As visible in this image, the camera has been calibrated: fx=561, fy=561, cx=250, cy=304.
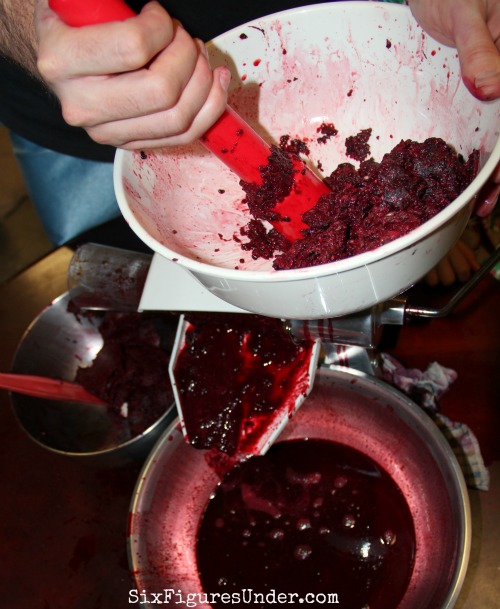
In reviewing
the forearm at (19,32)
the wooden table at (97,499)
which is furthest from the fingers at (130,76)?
the wooden table at (97,499)

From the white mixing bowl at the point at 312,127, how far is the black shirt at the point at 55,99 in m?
0.49

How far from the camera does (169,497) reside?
4.70ft

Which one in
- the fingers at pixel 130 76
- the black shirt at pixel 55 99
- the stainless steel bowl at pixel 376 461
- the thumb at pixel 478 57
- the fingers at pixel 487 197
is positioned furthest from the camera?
the black shirt at pixel 55 99

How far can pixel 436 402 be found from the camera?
60.5 inches

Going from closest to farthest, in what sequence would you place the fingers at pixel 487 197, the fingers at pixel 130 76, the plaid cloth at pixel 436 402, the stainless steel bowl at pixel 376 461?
the fingers at pixel 130 76 < the fingers at pixel 487 197 < the stainless steel bowl at pixel 376 461 < the plaid cloth at pixel 436 402

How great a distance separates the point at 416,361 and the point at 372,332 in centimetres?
51

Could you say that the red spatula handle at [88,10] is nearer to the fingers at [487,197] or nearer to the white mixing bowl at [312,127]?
the white mixing bowl at [312,127]

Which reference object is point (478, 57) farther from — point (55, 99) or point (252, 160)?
point (55, 99)

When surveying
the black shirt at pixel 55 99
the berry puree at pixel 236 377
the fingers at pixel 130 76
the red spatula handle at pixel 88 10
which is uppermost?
the red spatula handle at pixel 88 10

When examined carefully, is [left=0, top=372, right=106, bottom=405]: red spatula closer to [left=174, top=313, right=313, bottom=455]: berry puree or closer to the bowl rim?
[left=174, top=313, right=313, bottom=455]: berry puree

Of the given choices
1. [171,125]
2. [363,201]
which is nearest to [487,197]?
[363,201]

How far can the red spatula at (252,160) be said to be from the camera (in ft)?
3.24

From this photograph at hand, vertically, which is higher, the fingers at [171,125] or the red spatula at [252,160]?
the fingers at [171,125]

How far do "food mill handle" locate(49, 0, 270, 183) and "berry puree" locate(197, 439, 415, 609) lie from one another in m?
0.76
